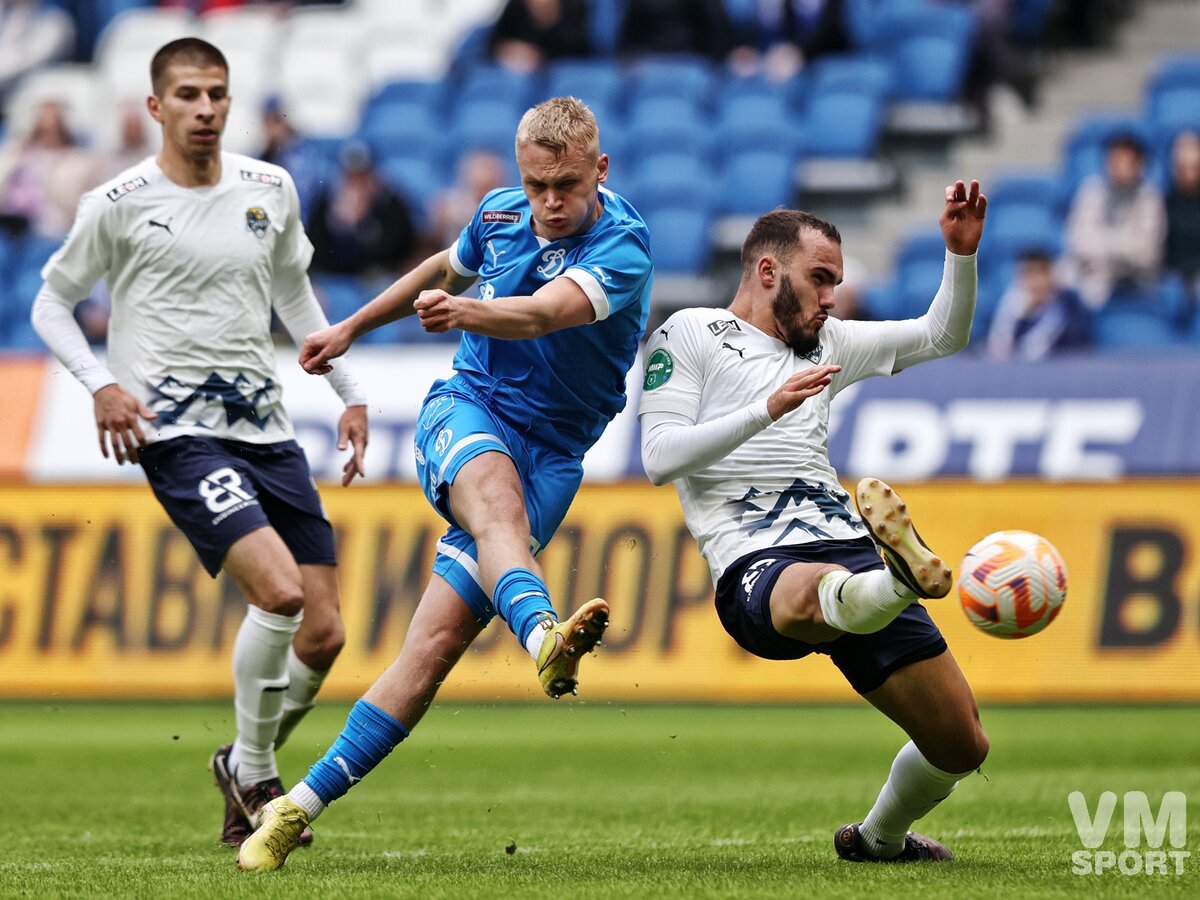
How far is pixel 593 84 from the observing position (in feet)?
59.9

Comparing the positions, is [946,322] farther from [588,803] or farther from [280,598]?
[588,803]

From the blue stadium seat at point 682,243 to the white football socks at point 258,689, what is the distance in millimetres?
9951

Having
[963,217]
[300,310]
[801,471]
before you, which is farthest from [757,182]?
[801,471]

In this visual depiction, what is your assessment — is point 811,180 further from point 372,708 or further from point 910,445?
point 372,708

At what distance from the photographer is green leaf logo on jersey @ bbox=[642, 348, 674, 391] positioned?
20.4 feet

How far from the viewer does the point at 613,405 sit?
660 cm

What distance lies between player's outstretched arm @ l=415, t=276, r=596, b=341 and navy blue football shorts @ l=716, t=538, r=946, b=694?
38.5 inches

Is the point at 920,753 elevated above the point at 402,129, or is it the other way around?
the point at 402,129

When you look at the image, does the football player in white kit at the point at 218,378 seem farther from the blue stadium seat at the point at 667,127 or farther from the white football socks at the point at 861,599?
the blue stadium seat at the point at 667,127

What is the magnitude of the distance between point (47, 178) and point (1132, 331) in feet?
34.1

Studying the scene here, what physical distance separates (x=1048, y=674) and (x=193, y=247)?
6737 mm

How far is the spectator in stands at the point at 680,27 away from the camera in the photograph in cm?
1833

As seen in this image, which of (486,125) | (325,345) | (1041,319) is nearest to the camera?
(325,345)

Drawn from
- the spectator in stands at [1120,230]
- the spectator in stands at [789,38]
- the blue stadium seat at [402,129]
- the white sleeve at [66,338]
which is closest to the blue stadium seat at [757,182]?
the spectator in stands at [789,38]
